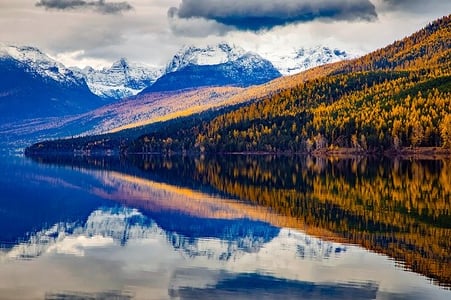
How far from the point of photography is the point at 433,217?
67000 millimetres

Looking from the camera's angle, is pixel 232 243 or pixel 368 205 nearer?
pixel 232 243

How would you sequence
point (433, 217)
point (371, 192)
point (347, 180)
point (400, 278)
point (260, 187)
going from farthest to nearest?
point (347, 180), point (260, 187), point (371, 192), point (433, 217), point (400, 278)

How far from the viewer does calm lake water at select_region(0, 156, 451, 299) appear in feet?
136

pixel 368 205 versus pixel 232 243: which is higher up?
pixel 368 205

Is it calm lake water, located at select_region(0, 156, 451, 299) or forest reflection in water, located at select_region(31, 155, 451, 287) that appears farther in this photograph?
forest reflection in water, located at select_region(31, 155, 451, 287)

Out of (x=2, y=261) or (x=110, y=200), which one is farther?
(x=110, y=200)

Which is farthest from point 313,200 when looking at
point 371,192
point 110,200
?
point 110,200

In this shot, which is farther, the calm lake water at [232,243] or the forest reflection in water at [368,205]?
the forest reflection in water at [368,205]

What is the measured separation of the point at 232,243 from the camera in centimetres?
5731

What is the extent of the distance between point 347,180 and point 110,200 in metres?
38.9

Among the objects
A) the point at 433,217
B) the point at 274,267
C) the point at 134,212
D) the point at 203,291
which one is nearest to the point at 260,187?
the point at 134,212

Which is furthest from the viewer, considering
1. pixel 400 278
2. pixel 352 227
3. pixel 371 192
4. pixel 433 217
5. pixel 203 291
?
pixel 371 192

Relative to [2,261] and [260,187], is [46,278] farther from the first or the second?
[260,187]

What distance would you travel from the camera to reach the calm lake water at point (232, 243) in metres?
41.4
